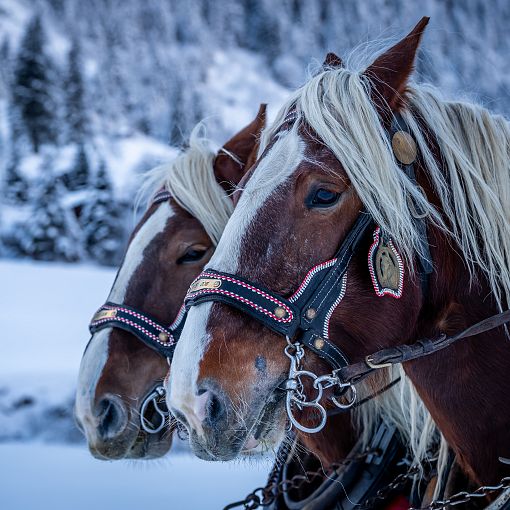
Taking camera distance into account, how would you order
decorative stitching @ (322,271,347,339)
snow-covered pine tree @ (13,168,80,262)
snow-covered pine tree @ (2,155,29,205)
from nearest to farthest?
decorative stitching @ (322,271,347,339) → snow-covered pine tree @ (13,168,80,262) → snow-covered pine tree @ (2,155,29,205)

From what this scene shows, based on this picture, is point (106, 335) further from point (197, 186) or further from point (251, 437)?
point (251, 437)

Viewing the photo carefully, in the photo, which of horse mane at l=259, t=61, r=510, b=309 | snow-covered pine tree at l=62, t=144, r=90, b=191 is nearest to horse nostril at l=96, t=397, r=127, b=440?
horse mane at l=259, t=61, r=510, b=309

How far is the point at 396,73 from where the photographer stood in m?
1.58

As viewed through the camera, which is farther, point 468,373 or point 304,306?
point 468,373

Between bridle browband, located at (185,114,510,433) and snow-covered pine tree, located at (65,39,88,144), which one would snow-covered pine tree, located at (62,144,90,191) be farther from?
bridle browband, located at (185,114,510,433)

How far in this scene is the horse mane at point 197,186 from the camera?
2449mm

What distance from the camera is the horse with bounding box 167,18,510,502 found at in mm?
1333

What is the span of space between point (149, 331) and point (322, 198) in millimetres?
1090

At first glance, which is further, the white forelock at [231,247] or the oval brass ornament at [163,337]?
the oval brass ornament at [163,337]

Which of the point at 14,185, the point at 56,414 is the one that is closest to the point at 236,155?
the point at 56,414

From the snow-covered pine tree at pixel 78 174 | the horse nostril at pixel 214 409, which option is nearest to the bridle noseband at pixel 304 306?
the horse nostril at pixel 214 409

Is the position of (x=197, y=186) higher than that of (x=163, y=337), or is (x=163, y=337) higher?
(x=197, y=186)

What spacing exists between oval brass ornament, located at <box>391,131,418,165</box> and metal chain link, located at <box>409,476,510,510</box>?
85cm

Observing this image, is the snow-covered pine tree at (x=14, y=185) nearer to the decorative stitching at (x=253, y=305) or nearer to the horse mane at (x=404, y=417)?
the horse mane at (x=404, y=417)
